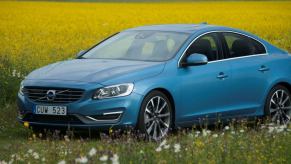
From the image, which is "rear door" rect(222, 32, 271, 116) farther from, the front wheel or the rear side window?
the front wheel

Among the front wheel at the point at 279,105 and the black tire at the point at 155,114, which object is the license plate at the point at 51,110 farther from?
the front wheel at the point at 279,105

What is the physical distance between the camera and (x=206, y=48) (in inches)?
491

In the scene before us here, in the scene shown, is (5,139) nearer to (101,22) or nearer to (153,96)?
(153,96)

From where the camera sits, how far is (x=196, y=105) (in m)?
11.9

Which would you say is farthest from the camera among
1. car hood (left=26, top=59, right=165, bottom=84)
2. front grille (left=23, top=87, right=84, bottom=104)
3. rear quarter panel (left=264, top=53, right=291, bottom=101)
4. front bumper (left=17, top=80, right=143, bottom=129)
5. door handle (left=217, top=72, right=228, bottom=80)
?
rear quarter panel (left=264, top=53, right=291, bottom=101)

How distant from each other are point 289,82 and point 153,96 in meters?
2.93

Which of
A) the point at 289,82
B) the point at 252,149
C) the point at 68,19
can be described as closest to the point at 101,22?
the point at 68,19

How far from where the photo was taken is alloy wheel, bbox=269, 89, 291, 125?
42.7 ft

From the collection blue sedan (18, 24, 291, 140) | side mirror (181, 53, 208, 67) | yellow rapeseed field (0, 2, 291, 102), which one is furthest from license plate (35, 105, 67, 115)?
yellow rapeseed field (0, 2, 291, 102)

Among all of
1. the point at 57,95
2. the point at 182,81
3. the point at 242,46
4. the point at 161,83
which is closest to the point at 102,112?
the point at 57,95

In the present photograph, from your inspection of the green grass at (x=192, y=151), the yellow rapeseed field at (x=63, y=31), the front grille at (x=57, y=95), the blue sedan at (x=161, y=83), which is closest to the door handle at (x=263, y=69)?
the blue sedan at (x=161, y=83)

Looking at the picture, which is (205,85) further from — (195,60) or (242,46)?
(242,46)

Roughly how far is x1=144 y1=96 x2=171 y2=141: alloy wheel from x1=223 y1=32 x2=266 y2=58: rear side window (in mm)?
1787

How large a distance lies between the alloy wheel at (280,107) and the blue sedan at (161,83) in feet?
0.05
